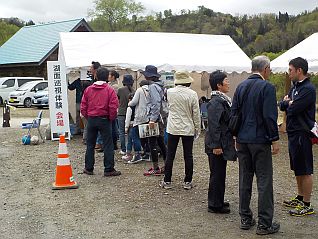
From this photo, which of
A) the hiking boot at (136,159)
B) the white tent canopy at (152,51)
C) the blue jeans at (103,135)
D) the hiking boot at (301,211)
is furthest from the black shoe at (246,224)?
the white tent canopy at (152,51)

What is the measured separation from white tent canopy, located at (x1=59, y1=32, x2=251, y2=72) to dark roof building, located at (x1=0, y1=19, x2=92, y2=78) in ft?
51.3

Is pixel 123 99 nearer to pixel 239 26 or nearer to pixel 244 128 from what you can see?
pixel 244 128

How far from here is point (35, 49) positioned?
3003cm

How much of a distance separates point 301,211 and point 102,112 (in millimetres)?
3394

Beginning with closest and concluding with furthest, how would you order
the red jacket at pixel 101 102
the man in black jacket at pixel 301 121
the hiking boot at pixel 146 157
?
the man in black jacket at pixel 301 121, the red jacket at pixel 101 102, the hiking boot at pixel 146 157

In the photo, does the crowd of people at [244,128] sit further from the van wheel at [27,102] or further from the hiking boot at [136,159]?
the van wheel at [27,102]

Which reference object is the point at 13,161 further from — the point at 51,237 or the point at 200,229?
the point at 200,229

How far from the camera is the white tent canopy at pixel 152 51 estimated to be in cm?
1227

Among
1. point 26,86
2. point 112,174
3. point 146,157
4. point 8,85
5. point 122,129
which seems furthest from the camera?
point 8,85

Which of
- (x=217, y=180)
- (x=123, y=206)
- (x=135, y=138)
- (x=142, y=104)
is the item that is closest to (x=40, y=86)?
(x=135, y=138)

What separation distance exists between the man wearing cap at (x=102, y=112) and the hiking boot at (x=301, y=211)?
3.12m

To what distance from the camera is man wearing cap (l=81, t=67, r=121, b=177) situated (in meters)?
7.30

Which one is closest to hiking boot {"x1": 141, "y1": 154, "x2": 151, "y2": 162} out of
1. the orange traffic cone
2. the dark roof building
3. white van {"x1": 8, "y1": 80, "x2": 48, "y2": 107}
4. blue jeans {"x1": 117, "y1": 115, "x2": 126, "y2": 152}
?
blue jeans {"x1": 117, "y1": 115, "x2": 126, "y2": 152}

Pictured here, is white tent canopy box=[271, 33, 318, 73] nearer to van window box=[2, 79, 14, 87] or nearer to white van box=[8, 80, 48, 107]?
white van box=[8, 80, 48, 107]
